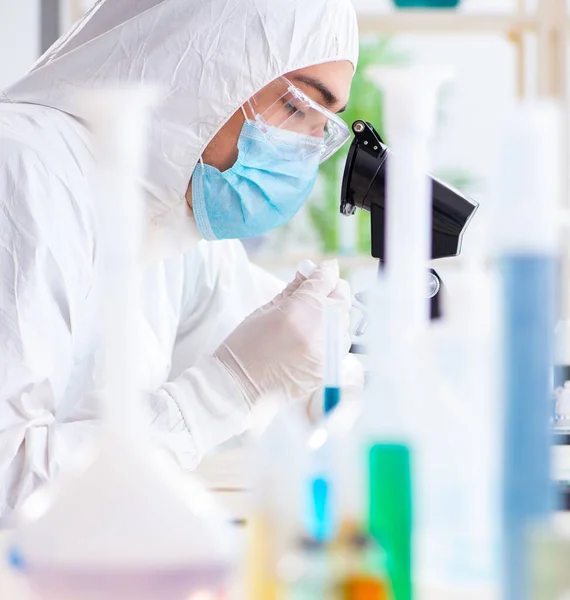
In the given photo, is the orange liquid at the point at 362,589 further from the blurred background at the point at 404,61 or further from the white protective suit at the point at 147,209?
the blurred background at the point at 404,61

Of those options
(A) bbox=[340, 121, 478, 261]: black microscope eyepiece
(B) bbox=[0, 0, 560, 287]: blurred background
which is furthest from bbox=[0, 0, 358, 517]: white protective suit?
(B) bbox=[0, 0, 560, 287]: blurred background

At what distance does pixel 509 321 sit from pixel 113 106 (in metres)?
0.24

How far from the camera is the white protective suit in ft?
4.55

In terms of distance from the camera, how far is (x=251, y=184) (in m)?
1.77

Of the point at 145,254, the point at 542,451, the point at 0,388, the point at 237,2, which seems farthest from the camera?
the point at 145,254

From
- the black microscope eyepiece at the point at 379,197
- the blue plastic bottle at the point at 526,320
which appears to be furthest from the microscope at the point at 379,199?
the blue plastic bottle at the point at 526,320

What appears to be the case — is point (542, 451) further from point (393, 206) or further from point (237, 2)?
point (237, 2)

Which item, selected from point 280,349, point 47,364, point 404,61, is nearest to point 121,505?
point 47,364

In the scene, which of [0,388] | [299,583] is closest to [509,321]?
[299,583]

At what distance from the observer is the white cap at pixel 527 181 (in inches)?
20.0

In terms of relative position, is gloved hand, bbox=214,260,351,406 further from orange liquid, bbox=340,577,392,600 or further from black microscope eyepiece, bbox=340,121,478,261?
orange liquid, bbox=340,577,392,600

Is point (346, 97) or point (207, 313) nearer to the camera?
point (346, 97)

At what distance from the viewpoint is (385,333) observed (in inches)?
22.3

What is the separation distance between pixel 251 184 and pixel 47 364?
1.78ft
